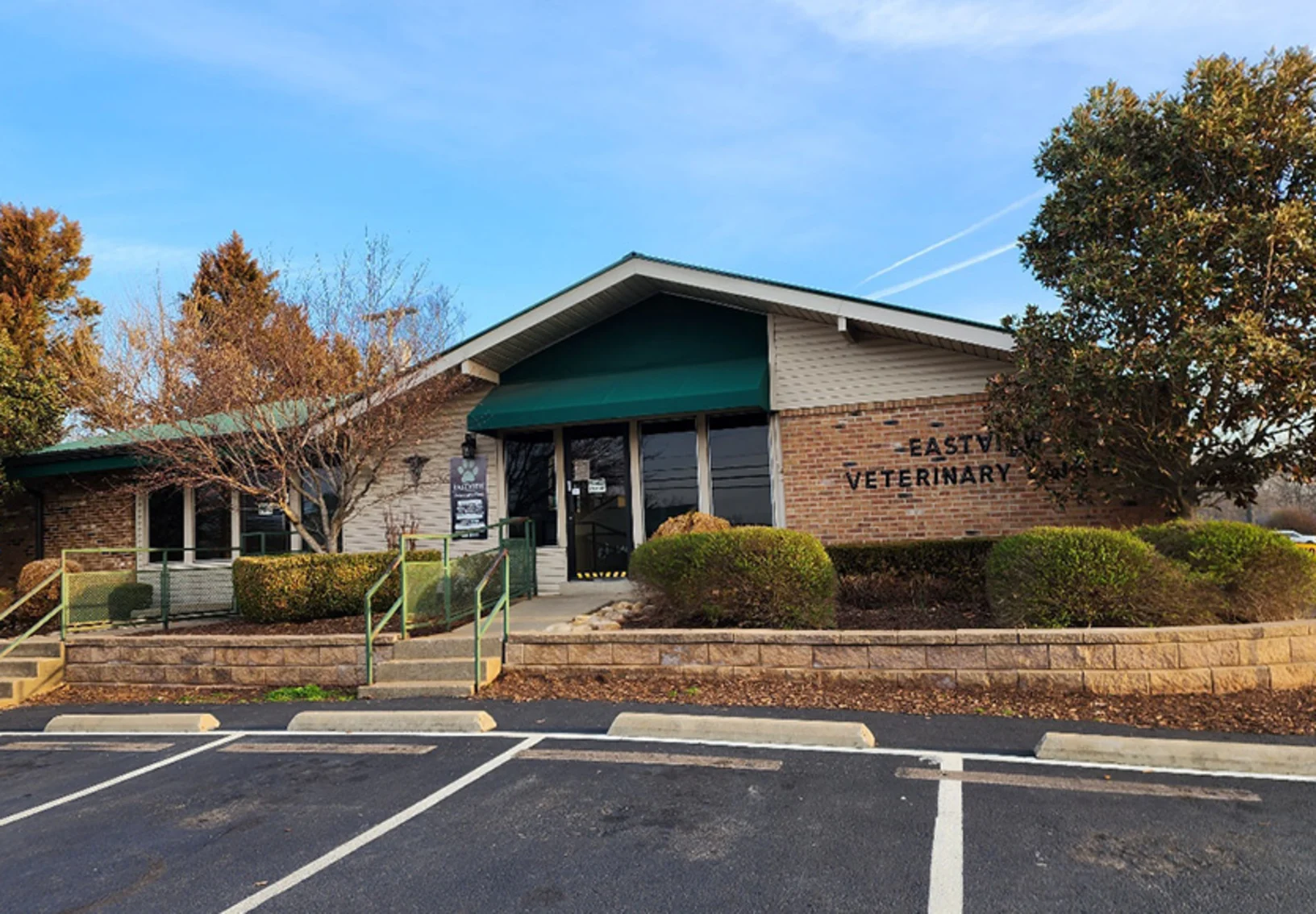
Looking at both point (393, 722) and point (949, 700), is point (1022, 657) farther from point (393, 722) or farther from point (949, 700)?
point (393, 722)

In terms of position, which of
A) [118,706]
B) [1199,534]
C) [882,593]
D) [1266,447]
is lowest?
[118,706]

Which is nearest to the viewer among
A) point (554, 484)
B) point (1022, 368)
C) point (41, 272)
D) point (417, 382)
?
point (1022, 368)

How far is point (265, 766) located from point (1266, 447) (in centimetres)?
922

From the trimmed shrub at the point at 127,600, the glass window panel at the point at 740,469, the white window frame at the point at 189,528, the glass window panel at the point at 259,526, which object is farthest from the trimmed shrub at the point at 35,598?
the glass window panel at the point at 740,469

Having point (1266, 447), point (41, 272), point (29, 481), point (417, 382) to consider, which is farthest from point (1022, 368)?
point (41, 272)

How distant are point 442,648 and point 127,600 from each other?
5794mm

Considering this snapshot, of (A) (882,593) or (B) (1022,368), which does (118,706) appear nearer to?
(A) (882,593)

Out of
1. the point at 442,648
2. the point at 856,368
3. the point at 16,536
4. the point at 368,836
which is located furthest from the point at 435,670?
the point at 16,536

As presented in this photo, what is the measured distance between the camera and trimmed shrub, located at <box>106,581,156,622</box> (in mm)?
10359

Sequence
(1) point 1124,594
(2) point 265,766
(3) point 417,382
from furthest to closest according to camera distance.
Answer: (3) point 417,382 < (1) point 1124,594 < (2) point 265,766

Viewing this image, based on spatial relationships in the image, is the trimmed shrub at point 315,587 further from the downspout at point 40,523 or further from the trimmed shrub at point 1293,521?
the trimmed shrub at point 1293,521

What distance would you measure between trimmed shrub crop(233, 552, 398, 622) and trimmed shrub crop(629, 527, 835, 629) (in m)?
3.77

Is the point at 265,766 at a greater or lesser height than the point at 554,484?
lesser

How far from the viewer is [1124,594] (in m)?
6.24
